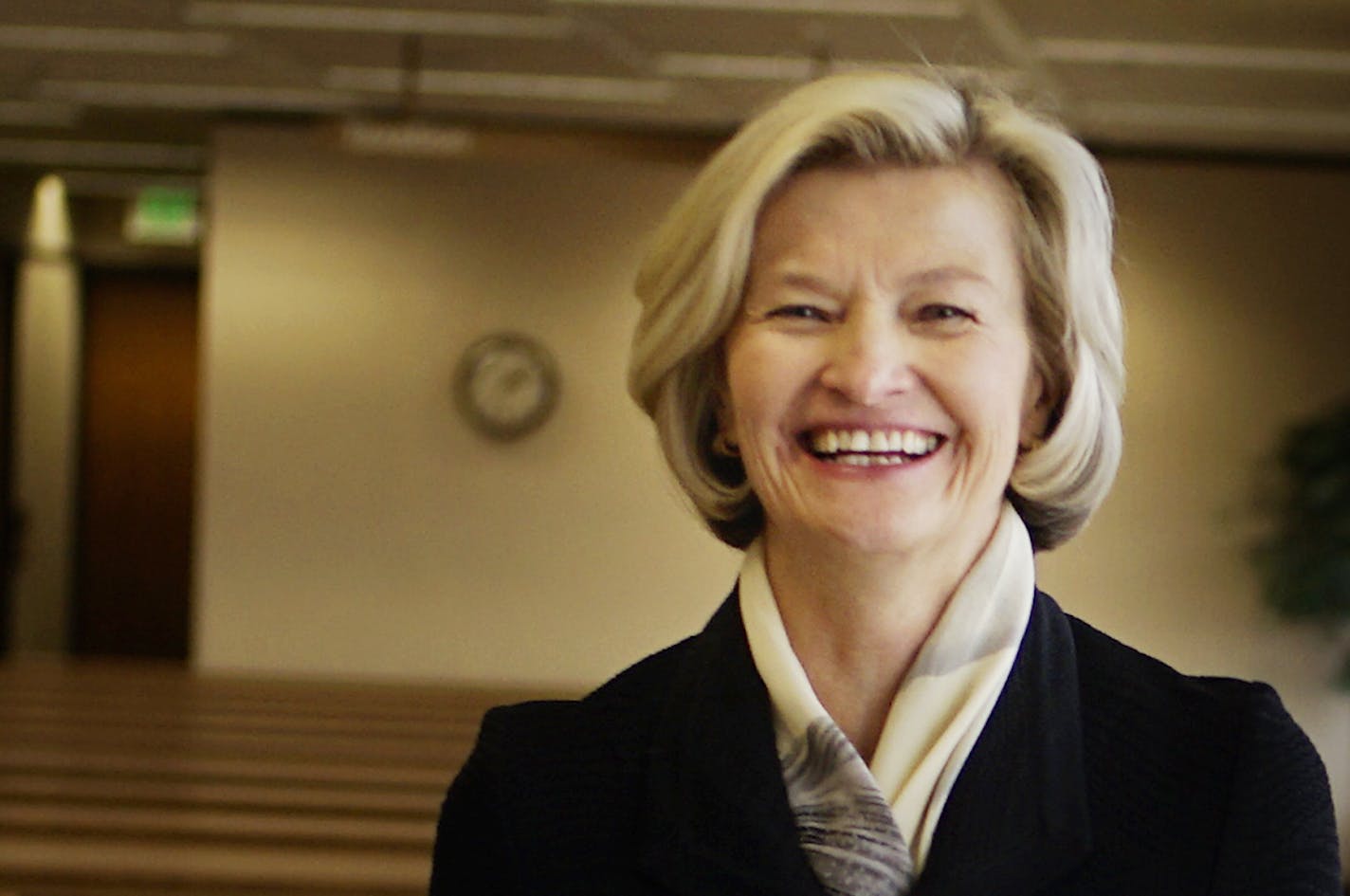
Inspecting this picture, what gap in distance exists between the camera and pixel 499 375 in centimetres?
1093

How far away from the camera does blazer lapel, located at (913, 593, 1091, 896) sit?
1.25 metres

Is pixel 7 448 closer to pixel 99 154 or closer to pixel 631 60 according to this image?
pixel 99 154

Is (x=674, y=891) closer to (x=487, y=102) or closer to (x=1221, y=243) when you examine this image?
(x=487, y=102)

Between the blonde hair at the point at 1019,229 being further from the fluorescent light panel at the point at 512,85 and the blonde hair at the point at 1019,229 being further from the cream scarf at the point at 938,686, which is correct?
the fluorescent light panel at the point at 512,85

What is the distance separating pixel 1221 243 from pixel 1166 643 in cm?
205

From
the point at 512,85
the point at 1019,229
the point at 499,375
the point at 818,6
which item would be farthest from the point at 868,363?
the point at 499,375

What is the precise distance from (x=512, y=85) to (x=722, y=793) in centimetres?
852

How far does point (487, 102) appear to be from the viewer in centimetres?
1016

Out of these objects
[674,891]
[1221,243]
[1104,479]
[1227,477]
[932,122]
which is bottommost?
[674,891]

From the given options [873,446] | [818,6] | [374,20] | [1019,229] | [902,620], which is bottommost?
[902,620]

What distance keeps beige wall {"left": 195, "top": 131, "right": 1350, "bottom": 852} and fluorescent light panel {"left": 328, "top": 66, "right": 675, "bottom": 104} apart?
112 centimetres

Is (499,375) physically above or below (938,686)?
above

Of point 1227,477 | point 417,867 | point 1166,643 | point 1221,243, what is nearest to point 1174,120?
point 1221,243

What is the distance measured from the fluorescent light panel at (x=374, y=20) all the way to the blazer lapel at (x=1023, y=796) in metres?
6.74
